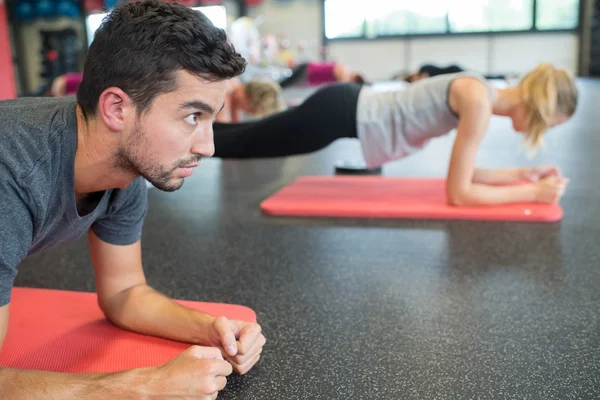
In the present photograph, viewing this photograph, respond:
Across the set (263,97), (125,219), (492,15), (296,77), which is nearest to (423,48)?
(492,15)

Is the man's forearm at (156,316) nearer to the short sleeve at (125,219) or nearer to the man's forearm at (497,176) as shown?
the short sleeve at (125,219)

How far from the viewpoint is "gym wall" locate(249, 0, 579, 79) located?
30.8 feet

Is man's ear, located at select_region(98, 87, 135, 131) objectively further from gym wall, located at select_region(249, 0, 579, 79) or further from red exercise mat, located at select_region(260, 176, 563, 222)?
gym wall, located at select_region(249, 0, 579, 79)

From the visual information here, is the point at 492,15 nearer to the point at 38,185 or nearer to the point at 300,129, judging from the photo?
the point at 300,129

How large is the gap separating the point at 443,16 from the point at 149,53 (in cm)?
935

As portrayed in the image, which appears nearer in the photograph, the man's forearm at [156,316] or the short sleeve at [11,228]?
the short sleeve at [11,228]

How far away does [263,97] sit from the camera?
3.25 meters

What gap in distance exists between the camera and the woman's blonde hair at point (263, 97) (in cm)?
324

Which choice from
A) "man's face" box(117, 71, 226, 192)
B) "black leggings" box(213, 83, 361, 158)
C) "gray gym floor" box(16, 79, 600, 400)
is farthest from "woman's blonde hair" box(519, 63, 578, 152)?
"man's face" box(117, 71, 226, 192)

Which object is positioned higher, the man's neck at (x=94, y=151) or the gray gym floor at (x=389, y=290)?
the man's neck at (x=94, y=151)

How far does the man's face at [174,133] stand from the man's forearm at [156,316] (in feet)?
0.95

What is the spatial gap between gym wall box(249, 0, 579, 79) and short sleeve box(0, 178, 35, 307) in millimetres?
9572

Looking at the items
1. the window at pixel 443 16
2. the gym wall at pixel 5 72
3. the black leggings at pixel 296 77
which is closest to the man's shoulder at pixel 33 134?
the black leggings at pixel 296 77

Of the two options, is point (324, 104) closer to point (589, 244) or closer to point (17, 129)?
point (589, 244)
